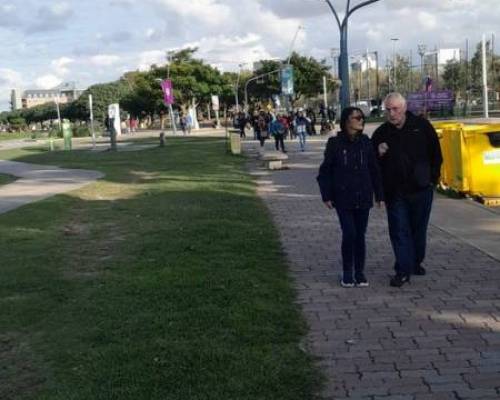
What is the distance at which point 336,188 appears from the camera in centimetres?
652

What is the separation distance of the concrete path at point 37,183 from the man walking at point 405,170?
7876 millimetres

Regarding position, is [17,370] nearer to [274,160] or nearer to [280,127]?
[274,160]

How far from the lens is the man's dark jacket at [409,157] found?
646 cm

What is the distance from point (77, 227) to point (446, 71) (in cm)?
6864

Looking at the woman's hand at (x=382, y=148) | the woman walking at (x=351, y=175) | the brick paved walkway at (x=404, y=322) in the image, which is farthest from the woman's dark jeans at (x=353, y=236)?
the woman's hand at (x=382, y=148)

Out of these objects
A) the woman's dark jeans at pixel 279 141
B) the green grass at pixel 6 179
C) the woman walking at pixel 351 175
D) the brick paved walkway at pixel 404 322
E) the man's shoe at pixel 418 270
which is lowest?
the brick paved walkway at pixel 404 322

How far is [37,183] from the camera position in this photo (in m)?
17.8

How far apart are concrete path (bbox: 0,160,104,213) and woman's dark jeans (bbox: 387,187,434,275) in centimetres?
787

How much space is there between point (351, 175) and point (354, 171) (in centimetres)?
4

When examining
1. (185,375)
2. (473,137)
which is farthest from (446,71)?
(185,375)

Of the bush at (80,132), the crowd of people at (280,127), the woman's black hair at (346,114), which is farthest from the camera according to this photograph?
the bush at (80,132)

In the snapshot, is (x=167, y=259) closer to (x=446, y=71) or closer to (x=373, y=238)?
(x=373, y=238)

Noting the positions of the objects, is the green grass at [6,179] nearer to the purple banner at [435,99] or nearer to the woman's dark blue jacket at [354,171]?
the woman's dark blue jacket at [354,171]

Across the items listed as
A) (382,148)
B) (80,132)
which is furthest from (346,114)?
(80,132)
